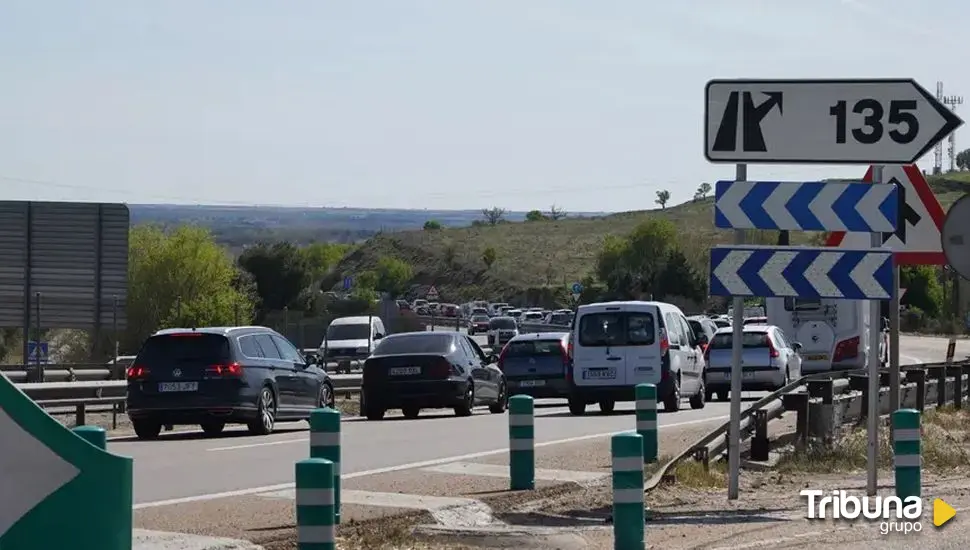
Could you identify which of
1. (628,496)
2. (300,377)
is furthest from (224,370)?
(628,496)

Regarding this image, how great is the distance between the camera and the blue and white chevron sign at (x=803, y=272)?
13086 millimetres

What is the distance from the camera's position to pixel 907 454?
12.6 metres

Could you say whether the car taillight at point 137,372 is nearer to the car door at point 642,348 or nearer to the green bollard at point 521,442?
the car door at point 642,348

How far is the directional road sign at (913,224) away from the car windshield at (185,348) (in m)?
9.62

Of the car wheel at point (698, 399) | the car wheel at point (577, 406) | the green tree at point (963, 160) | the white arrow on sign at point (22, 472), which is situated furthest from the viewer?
the green tree at point (963, 160)

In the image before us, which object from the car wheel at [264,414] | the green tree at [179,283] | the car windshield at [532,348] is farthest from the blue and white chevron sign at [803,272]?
the green tree at [179,283]

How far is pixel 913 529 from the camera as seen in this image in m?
11.4

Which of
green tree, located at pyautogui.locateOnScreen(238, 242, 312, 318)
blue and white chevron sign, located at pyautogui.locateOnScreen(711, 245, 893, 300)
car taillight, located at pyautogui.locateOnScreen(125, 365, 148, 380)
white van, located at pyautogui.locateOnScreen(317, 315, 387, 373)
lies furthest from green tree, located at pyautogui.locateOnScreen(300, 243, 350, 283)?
blue and white chevron sign, located at pyautogui.locateOnScreen(711, 245, 893, 300)

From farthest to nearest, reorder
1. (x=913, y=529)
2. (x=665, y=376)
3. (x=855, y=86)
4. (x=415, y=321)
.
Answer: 1. (x=415, y=321)
2. (x=665, y=376)
3. (x=855, y=86)
4. (x=913, y=529)

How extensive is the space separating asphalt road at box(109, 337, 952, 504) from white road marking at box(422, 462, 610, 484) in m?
0.50

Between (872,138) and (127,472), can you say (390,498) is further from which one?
(127,472)

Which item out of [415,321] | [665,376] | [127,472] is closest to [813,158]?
[127,472]

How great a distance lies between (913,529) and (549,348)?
21.8 metres

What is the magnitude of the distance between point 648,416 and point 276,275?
79.0 metres
